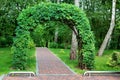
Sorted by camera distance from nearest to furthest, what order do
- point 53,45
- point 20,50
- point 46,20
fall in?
point 20,50
point 46,20
point 53,45

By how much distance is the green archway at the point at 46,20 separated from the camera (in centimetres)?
1295

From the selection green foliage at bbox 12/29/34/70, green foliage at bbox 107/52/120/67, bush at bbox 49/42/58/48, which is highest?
green foliage at bbox 12/29/34/70

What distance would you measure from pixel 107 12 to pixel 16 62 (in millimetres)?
20500

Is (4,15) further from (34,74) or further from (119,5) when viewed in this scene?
(34,74)

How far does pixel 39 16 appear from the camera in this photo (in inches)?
518

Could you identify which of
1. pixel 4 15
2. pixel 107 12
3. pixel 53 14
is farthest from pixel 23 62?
pixel 107 12

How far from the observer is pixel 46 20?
13.4m

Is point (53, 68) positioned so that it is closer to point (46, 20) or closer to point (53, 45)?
point (46, 20)

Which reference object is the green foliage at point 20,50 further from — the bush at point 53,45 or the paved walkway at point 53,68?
the bush at point 53,45

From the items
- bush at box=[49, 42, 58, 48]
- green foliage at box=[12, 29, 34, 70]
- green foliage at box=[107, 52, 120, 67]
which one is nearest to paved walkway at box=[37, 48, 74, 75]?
green foliage at box=[12, 29, 34, 70]

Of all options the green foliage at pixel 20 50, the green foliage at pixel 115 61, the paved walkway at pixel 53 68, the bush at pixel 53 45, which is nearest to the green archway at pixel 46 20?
the green foliage at pixel 20 50

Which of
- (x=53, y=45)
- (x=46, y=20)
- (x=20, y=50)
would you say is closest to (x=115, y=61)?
(x=46, y=20)

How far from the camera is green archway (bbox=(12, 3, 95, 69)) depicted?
42.5 ft

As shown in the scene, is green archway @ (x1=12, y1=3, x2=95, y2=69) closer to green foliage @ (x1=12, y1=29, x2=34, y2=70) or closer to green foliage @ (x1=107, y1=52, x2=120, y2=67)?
green foliage @ (x1=12, y1=29, x2=34, y2=70)
